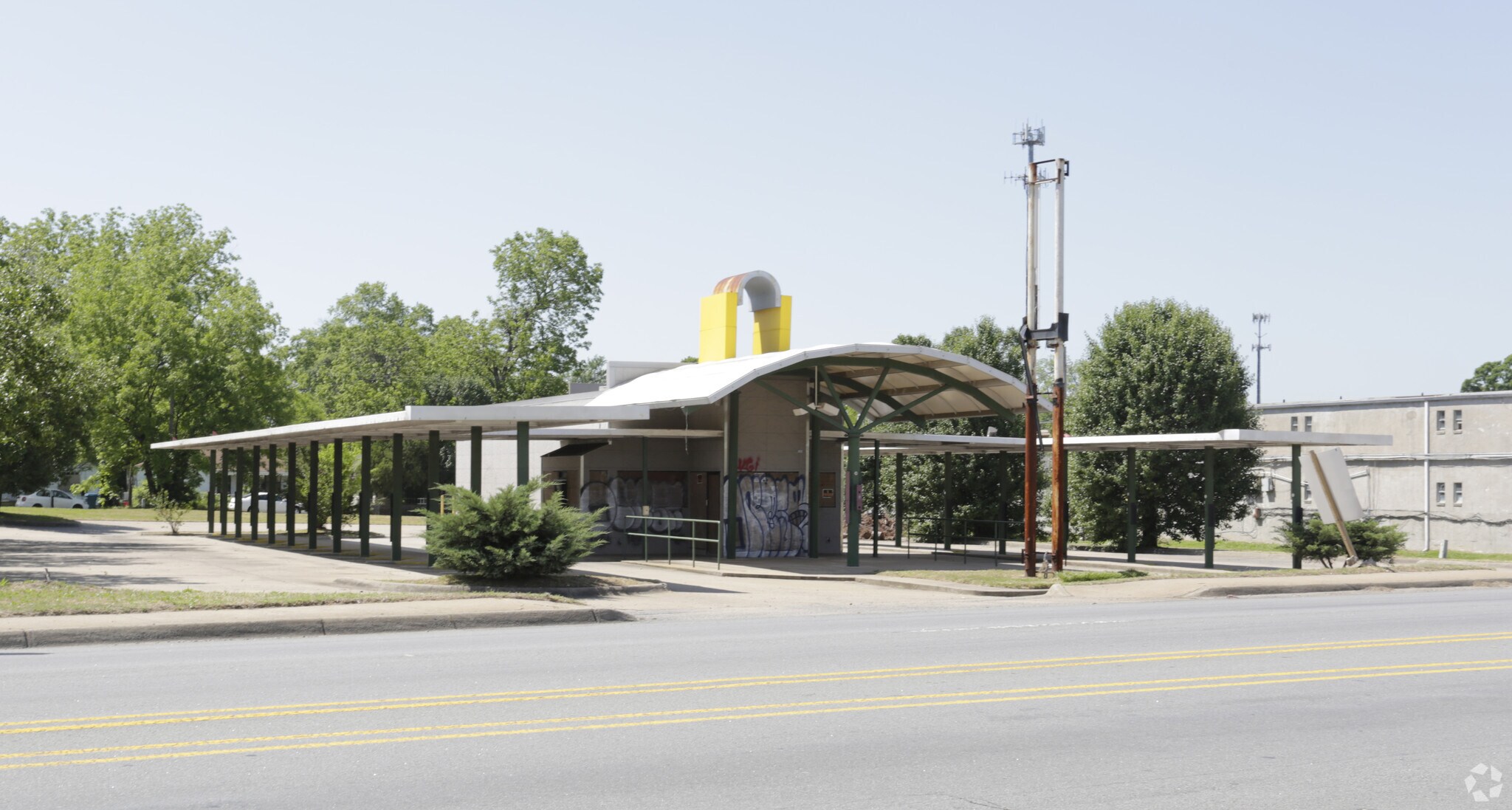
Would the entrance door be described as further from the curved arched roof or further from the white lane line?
the white lane line

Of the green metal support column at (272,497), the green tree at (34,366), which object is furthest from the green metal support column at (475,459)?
the green tree at (34,366)

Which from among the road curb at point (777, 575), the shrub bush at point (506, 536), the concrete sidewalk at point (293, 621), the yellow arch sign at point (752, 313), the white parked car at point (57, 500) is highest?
the yellow arch sign at point (752, 313)

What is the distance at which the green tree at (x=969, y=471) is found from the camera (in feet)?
151

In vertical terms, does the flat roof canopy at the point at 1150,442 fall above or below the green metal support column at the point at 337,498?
above

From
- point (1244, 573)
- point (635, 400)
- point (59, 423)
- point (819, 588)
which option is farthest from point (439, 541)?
point (59, 423)

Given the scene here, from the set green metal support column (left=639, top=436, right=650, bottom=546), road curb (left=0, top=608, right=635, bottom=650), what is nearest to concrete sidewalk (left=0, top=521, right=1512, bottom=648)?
road curb (left=0, top=608, right=635, bottom=650)

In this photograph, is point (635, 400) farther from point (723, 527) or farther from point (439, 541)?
point (439, 541)

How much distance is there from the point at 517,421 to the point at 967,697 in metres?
13.7

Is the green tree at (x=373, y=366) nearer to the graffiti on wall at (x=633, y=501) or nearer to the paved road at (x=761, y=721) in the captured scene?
the graffiti on wall at (x=633, y=501)

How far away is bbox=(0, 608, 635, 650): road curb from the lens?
1379 centimetres

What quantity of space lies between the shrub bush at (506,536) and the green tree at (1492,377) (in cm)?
11266

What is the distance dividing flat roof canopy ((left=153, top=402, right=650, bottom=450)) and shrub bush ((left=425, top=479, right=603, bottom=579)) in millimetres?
1560

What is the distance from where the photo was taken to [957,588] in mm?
23328

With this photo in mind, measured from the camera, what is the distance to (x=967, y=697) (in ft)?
32.7
